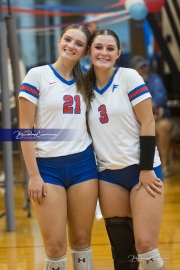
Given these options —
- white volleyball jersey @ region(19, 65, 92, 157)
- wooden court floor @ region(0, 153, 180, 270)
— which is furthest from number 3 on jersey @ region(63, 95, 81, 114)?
wooden court floor @ region(0, 153, 180, 270)

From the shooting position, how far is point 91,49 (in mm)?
2803

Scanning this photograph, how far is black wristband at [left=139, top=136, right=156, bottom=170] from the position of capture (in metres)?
2.72

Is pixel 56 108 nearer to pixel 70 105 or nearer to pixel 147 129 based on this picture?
pixel 70 105

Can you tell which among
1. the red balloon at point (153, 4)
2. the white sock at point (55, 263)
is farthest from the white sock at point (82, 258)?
the red balloon at point (153, 4)

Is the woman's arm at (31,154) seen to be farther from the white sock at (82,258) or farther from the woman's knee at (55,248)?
the white sock at (82,258)

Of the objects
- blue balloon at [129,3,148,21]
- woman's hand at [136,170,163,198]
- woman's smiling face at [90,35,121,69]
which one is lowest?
woman's hand at [136,170,163,198]

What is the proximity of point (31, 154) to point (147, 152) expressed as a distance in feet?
1.79

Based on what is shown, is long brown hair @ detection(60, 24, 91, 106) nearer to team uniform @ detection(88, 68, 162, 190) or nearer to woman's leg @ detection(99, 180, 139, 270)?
team uniform @ detection(88, 68, 162, 190)

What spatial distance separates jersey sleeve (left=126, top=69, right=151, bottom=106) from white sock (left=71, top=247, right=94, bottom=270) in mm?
757

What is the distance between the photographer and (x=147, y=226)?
2.68m

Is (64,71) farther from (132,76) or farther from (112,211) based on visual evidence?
(112,211)

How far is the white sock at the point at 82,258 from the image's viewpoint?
2.82m

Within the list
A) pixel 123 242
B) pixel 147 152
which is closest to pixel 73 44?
pixel 147 152

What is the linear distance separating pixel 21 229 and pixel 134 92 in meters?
2.16
